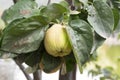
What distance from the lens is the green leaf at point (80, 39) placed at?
44 cm

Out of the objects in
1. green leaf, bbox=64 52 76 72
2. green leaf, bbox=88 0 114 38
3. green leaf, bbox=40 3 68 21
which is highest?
green leaf, bbox=40 3 68 21

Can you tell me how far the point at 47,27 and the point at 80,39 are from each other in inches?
2.3

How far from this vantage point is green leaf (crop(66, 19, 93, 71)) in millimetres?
444

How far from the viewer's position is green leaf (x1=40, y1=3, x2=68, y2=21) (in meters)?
0.47

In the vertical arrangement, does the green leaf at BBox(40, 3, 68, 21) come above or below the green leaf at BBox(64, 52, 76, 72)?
above

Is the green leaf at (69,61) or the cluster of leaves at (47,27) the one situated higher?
the cluster of leaves at (47,27)

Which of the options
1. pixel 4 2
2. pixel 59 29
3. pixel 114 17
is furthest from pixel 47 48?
pixel 4 2

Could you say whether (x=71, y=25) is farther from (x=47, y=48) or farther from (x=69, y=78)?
(x=69, y=78)

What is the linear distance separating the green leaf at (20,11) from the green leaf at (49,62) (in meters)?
0.08

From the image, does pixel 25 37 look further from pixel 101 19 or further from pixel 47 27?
pixel 101 19

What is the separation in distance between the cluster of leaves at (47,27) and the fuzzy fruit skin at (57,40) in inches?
0.4

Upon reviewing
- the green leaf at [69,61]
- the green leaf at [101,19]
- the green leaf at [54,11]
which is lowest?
the green leaf at [69,61]

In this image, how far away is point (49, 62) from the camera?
48 centimetres

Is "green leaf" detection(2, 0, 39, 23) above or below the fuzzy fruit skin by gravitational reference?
above
